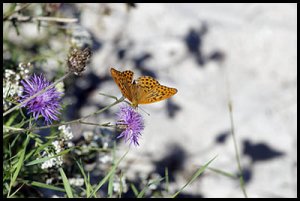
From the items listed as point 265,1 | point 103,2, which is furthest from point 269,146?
point 103,2

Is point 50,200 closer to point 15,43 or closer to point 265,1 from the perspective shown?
point 15,43

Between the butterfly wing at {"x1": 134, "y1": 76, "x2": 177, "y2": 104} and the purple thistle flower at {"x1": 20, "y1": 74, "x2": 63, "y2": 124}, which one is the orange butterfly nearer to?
the butterfly wing at {"x1": 134, "y1": 76, "x2": 177, "y2": 104}

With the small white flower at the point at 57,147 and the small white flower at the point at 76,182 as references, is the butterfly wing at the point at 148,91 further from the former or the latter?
the small white flower at the point at 76,182

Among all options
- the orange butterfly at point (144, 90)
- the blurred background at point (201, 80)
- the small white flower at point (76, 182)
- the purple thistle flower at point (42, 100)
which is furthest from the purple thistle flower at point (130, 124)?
the blurred background at point (201, 80)

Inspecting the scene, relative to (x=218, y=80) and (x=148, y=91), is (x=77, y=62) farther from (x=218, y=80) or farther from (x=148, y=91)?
(x=218, y=80)

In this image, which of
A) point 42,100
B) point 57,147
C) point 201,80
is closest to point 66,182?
point 57,147

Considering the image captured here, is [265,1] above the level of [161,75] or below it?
above
